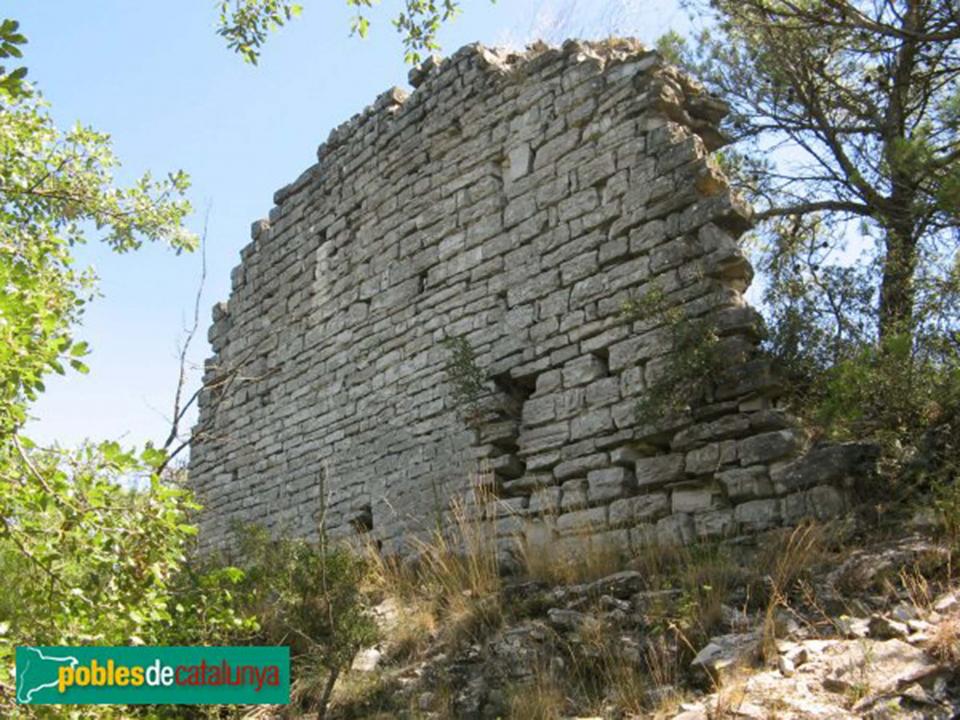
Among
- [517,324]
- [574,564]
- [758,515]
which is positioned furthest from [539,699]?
[517,324]

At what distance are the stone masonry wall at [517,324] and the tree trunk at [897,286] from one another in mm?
1355

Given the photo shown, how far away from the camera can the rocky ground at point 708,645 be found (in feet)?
10.9

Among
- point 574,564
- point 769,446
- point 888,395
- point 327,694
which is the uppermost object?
point 888,395

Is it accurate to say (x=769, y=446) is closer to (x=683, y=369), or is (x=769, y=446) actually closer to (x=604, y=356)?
(x=683, y=369)

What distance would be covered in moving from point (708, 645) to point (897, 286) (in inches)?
147

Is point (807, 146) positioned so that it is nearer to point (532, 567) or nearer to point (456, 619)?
point (532, 567)

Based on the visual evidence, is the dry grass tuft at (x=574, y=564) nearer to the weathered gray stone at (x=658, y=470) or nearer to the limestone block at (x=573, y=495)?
the limestone block at (x=573, y=495)

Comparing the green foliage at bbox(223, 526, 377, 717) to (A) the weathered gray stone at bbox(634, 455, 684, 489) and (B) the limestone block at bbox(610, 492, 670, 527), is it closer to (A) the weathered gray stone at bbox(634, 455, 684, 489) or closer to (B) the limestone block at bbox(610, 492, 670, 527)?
(B) the limestone block at bbox(610, 492, 670, 527)

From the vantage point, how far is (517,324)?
6.50 metres

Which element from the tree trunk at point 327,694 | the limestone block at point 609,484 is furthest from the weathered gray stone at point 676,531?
the tree trunk at point 327,694

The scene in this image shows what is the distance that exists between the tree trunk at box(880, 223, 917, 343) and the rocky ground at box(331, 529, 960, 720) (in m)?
2.23

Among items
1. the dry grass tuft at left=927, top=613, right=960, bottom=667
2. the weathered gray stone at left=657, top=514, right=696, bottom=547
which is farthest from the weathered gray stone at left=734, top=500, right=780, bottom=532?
the dry grass tuft at left=927, top=613, right=960, bottom=667

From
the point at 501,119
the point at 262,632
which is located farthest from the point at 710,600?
the point at 501,119

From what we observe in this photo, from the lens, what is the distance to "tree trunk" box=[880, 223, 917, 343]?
243 inches
